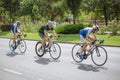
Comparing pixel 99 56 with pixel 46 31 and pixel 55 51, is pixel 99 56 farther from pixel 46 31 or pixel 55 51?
pixel 46 31

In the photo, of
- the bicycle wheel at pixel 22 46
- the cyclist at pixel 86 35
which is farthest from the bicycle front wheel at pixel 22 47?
the cyclist at pixel 86 35

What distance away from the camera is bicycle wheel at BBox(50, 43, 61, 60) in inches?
557

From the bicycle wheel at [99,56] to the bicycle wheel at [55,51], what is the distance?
7.38 feet

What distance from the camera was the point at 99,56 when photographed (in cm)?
1223

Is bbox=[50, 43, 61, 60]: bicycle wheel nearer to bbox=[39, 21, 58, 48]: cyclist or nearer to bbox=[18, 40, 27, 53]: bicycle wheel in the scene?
bbox=[39, 21, 58, 48]: cyclist

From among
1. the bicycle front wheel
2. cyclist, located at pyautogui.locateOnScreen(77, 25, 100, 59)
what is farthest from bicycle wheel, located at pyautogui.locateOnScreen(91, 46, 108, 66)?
the bicycle front wheel

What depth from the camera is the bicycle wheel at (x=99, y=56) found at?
12084mm

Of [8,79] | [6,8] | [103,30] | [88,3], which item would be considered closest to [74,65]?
[8,79]

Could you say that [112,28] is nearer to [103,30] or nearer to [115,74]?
[103,30]

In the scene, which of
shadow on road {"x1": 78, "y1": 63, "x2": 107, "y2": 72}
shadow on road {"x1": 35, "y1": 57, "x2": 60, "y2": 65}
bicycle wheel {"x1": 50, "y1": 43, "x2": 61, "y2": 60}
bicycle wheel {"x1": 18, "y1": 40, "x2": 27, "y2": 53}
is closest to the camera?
shadow on road {"x1": 78, "y1": 63, "x2": 107, "y2": 72}

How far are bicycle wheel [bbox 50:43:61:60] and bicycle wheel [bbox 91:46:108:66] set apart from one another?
2248 millimetres

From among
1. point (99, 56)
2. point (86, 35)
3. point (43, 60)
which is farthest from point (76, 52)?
point (43, 60)

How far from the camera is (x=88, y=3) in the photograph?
5981cm

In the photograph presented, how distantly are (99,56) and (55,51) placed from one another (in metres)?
2.81
